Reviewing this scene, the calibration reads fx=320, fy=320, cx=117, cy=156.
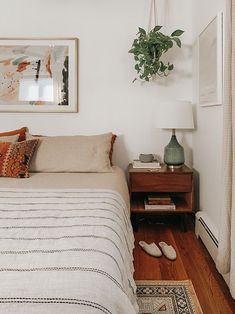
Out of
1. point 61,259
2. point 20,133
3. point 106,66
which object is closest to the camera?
point 61,259

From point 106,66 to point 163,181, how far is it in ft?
4.08

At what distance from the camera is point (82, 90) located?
10.2ft

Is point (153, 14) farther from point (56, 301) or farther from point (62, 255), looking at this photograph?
point (56, 301)

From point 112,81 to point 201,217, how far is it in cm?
151

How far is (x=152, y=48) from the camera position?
281cm

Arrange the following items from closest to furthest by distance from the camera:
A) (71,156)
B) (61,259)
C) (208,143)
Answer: (61,259) < (208,143) < (71,156)

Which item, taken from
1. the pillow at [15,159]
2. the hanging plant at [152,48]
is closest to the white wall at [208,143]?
the hanging plant at [152,48]

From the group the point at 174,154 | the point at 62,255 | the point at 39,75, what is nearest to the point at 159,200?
the point at 174,154

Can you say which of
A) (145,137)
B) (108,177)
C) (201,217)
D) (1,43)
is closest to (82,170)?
(108,177)

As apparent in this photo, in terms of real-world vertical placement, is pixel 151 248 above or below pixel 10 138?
below

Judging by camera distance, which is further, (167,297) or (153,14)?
(153,14)

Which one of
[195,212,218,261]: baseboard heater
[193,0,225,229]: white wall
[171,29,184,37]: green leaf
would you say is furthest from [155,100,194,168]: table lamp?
[195,212,218,261]: baseboard heater

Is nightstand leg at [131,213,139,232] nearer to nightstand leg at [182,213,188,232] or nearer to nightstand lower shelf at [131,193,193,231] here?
nightstand lower shelf at [131,193,193,231]

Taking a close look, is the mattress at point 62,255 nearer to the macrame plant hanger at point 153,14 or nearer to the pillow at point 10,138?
the pillow at point 10,138
